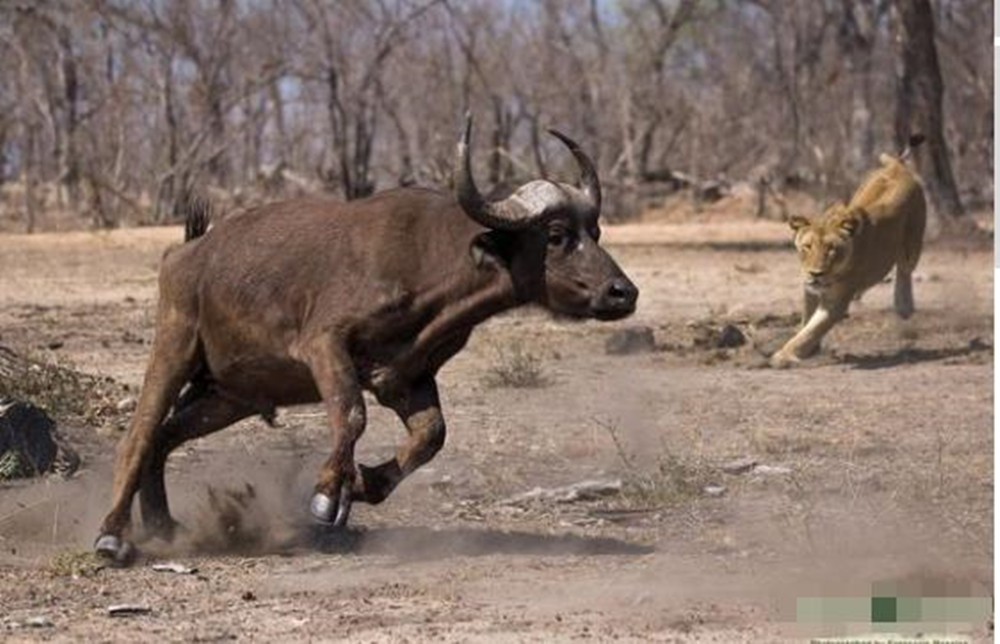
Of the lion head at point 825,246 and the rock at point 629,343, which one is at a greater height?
the lion head at point 825,246

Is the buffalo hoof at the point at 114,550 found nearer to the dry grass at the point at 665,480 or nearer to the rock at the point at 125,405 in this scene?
the dry grass at the point at 665,480

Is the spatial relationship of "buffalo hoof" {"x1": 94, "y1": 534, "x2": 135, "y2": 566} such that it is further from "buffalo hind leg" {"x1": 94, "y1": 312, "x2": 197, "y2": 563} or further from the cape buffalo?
"buffalo hind leg" {"x1": 94, "y1": 312, "x2": 197, "y2": 563}

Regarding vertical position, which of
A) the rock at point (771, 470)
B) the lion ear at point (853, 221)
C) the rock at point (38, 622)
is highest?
the lion ear at point (853, 221)

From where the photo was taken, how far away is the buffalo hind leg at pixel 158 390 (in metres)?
9.27

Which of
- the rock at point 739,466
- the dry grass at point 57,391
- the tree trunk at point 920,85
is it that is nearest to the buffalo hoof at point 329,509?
the rock at point 739,466

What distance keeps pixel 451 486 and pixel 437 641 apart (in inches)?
148

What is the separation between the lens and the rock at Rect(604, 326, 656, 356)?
16.3 m

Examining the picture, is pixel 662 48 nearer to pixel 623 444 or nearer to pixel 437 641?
pixel 623 444

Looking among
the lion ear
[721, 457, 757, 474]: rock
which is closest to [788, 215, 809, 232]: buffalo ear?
the lion ear

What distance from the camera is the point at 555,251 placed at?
8938 millimetres

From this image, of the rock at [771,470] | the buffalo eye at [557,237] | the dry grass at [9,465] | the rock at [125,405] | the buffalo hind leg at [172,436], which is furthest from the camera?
the rock at [125,405]

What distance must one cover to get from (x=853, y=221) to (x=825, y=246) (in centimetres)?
42

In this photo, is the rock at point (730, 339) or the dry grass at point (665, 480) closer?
the dry grass at point (665, 480)

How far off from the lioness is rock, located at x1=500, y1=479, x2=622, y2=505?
5.15m
